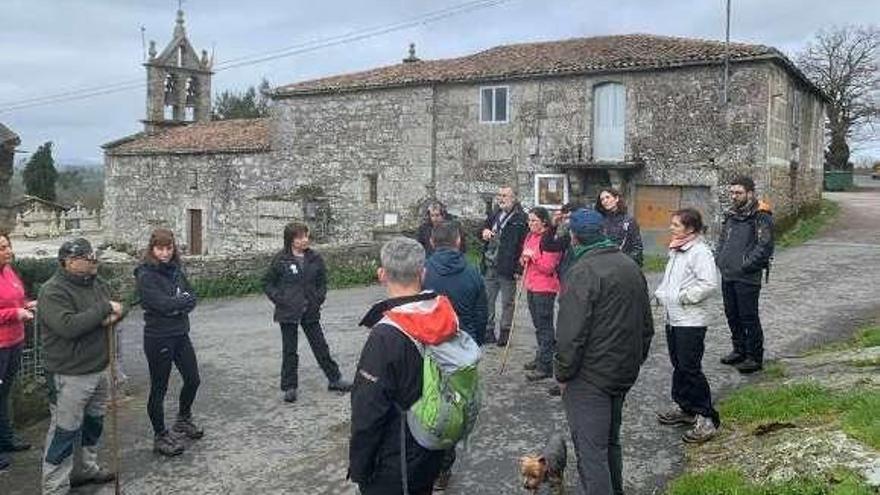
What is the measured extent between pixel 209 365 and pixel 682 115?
13.0 m

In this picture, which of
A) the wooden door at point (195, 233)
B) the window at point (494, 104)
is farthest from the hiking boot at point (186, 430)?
the wooden door at point (195, 233)

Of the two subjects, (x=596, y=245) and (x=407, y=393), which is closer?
(x=407, y=393)

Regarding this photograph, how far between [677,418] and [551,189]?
14193mm

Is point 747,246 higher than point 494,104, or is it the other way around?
point 494,104

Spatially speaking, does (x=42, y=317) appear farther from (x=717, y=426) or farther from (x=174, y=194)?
(x=174, y=194)

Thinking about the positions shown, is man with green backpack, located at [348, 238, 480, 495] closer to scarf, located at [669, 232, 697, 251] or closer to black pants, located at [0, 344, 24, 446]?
scarf, located at [669, 232, 697, 251]

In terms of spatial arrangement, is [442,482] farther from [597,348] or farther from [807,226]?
[807,226]

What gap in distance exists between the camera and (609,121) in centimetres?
1875

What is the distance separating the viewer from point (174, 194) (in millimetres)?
27547

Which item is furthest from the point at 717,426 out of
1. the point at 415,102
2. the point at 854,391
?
the point at 415,102

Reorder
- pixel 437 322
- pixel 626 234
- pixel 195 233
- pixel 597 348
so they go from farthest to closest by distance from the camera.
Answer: pixel 195 233, pixel 626 234, pixel 597 348, pixel 437 322

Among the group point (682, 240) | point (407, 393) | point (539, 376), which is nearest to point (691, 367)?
point (682, 240)

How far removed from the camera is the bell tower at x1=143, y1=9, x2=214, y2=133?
100ft

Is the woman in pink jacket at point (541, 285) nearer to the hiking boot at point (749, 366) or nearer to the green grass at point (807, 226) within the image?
the hiking boot at point (749, 366)
